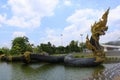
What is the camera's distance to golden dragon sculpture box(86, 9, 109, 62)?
82.3ft

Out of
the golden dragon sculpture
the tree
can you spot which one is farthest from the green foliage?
the golden dragon sculpture

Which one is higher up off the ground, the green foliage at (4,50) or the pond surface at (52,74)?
the green foliage at (4,50)

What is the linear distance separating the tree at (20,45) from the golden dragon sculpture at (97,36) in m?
29.1

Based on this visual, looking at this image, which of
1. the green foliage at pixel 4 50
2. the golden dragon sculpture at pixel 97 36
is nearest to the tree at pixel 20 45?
Result: the green foliage at pixel 4 50

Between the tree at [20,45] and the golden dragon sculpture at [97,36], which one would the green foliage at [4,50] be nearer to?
the tree at [20,45]

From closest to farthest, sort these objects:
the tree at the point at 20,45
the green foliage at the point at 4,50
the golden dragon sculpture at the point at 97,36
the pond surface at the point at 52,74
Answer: the pond surface at the point at 52,74, the golden dragon sculpture at the point at 97,36, the tree at the point at 20,45, the green foliage at the point at 4,50

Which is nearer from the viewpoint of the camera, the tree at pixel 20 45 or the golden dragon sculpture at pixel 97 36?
the golden dragon sculpture at pixel 97 36

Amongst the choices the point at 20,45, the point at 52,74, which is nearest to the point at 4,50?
the point at 20,45

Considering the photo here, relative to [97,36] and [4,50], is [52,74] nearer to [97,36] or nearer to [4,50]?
[97,36]

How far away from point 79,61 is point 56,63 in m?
6.33

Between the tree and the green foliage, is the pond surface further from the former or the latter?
the green foliage

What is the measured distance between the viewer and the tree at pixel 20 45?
52656mm

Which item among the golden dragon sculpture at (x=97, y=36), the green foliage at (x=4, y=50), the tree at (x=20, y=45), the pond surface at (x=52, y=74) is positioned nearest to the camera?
the pond surface at (x=52, y=74)

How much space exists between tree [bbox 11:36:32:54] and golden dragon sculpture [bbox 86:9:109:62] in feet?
95.3
